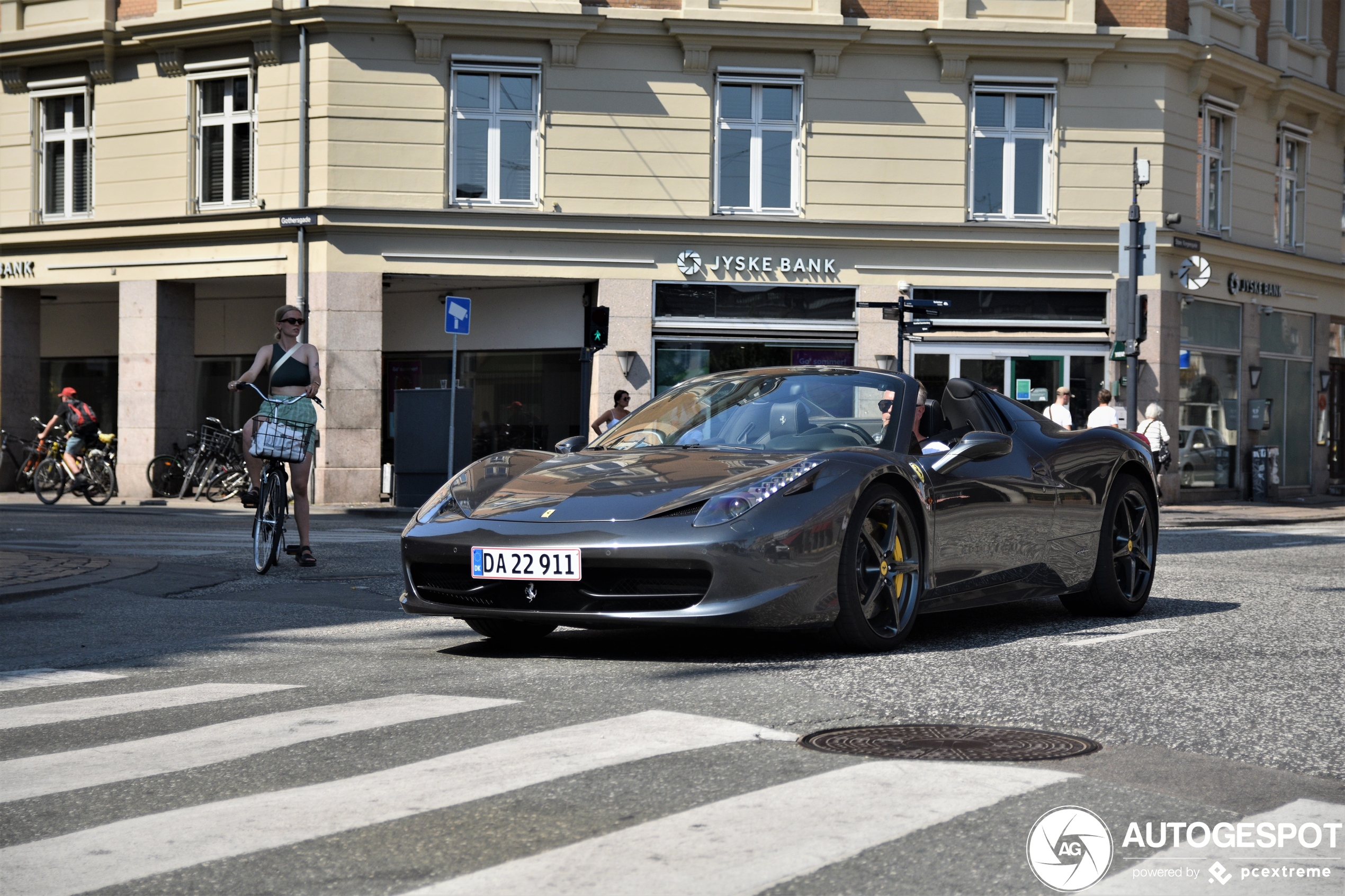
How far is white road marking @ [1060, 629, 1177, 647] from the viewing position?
6461mm

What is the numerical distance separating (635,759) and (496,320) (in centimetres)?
2012

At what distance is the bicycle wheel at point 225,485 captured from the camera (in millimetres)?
22859

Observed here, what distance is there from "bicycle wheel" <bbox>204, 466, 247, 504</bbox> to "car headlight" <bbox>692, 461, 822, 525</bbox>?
59.8ft

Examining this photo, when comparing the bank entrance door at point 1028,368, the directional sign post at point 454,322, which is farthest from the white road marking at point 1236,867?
the bank entrance door at point 1028,368

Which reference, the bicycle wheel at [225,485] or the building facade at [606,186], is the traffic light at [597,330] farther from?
the bicycle wheel at [225,485]

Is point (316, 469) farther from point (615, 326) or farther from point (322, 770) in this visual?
point (322, 770)

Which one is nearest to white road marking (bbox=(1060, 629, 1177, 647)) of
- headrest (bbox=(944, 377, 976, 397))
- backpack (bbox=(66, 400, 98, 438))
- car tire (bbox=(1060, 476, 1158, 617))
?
car tire (bbox=(1060, 476, 1158, 617))

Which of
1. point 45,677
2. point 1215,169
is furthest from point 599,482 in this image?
point 1215,169

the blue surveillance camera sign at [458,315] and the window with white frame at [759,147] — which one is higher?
the window with white frame at [759,147]

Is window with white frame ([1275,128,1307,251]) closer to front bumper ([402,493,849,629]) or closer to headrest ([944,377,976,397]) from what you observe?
headrest ([944,377,976,397])

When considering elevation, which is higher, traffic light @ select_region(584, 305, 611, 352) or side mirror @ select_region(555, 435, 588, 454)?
traffic light @ select_region(584, 305, 611, 352)

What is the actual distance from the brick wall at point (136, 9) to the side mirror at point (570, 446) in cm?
1944

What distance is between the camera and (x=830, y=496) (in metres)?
5.84

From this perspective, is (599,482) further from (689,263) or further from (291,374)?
(689,263)
